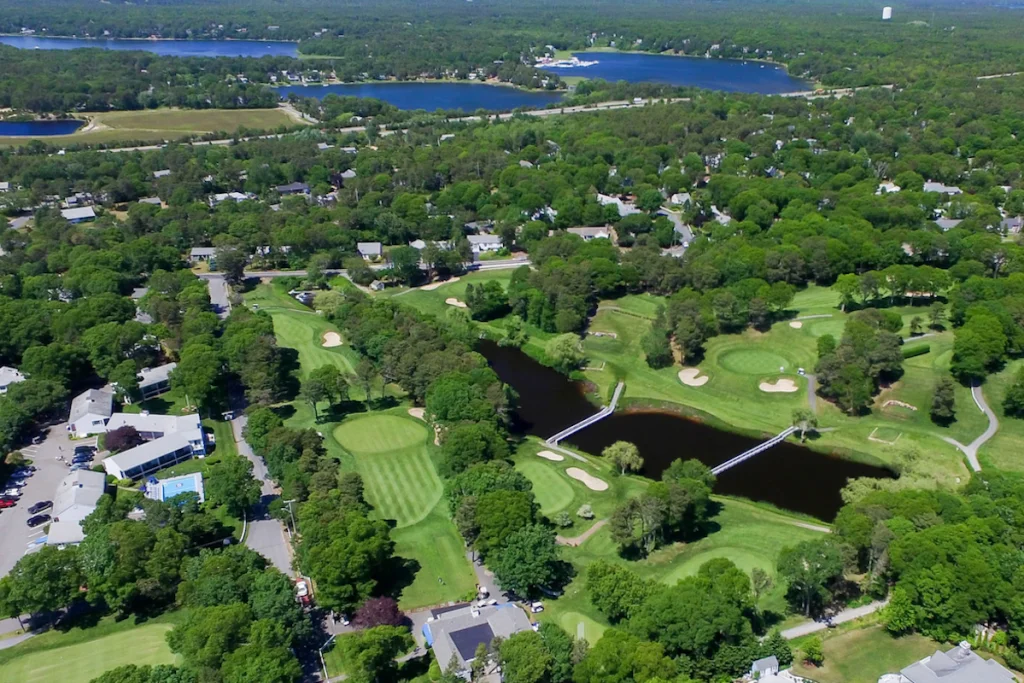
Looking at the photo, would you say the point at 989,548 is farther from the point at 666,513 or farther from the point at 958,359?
the point at 958,359

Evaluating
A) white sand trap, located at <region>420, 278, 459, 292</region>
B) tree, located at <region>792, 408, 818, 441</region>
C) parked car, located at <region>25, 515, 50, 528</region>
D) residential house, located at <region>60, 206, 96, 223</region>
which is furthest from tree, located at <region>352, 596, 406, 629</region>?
residential house, located at <region>60, 206, 96, 223</region>

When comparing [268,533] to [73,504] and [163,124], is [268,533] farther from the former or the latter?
[163,124]

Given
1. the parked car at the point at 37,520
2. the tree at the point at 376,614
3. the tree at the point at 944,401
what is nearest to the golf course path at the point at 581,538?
the tree at the point at 376,614

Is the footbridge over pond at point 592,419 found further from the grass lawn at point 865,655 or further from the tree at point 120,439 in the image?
the tree at point 120,439

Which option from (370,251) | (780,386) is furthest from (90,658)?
(370,251)

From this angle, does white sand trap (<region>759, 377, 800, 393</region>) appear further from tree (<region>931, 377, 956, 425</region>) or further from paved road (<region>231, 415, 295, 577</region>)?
paved road (<region>231, 415, 295, 577</region>)
